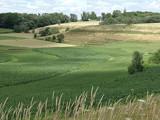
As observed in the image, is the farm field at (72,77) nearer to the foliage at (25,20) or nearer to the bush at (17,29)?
the bush at (17,29)

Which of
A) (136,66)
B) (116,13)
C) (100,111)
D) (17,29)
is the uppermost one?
(116,13)

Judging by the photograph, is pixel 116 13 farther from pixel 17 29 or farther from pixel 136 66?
pixel 136 66

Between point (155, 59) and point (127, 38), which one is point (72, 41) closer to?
point (127, 38)

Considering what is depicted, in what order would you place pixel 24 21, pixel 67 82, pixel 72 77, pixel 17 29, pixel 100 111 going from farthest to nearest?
pixel 24 21 → pixel 17 29 → pixel 72 77 → pixel 67 82 → pixel 100 111

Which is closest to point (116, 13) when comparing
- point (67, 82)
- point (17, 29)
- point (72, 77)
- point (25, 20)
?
point (25, 20)

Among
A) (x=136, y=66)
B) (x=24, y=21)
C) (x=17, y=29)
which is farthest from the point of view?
(x=24, y=21)

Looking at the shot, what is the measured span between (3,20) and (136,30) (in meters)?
83.3

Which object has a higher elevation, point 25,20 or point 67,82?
point 25,20

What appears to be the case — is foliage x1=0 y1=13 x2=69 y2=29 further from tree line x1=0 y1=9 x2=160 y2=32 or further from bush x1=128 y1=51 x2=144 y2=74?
bush x1=128 y1=51 x2=144 y2=74

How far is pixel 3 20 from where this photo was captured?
519 ft

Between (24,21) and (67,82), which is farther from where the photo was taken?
(24,21)

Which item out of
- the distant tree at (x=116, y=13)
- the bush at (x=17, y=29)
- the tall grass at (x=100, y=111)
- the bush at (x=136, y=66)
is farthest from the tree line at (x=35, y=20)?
the tall grass at (x=100, y=111)

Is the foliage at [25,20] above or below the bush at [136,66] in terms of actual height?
above

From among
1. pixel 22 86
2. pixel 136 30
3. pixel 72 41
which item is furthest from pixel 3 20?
pixel 22 86
